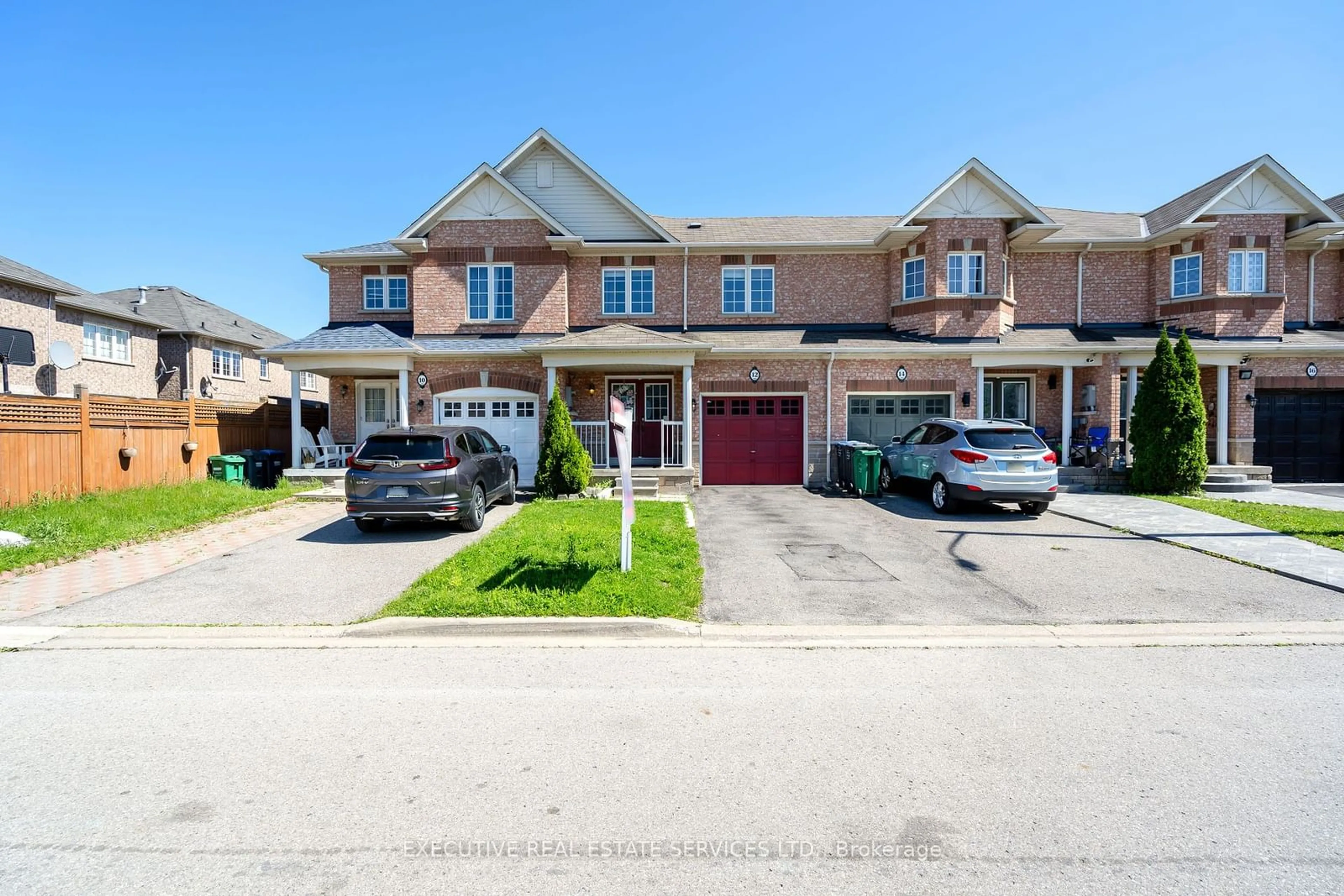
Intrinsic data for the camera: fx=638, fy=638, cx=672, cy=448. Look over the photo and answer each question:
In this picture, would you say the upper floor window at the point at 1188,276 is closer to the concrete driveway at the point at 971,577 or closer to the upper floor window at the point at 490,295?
the concrete driveway at the point at 971,577

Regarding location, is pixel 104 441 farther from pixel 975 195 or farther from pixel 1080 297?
pixel 1080 297

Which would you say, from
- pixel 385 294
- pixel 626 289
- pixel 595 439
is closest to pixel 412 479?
pixel 595 439

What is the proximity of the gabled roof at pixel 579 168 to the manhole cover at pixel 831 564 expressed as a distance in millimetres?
11570

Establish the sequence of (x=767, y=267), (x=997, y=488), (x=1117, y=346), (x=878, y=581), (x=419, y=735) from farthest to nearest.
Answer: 1. (x=767, y=267)
2. (x=1117, y=346)
3. (x=997, y=488)
4. (x=878, y=581)
5. (x=419, y=735)

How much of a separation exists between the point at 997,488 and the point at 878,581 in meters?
5.21

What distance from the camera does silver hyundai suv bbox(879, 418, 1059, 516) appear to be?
11578 millimetres

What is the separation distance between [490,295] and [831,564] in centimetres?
1298

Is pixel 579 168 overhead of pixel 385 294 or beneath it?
overhead

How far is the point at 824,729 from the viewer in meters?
4.07

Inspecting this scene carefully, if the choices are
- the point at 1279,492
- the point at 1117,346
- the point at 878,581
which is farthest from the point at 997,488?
the point at 1279,492

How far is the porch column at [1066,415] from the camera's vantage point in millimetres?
16312

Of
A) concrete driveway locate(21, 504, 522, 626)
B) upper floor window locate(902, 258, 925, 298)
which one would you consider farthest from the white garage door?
upper floor window locate(902, 258, 925, 298)

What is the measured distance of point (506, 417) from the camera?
17.0 meters

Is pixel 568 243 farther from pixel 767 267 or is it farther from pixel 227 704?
pixel 227 704
